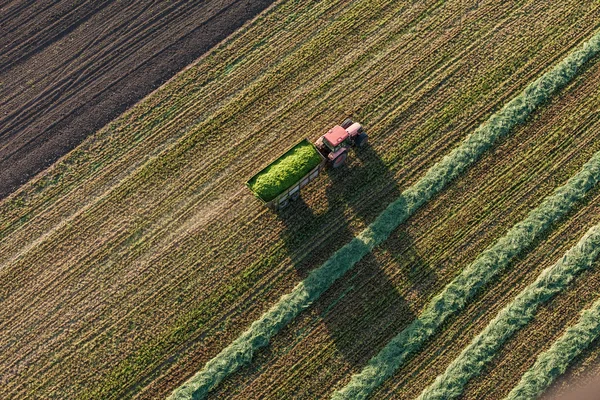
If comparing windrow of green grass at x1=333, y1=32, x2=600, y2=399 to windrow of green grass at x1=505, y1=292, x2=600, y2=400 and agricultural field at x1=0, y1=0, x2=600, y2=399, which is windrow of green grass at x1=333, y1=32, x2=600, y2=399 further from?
windrow of green grass at x1=505, y1=292, x2=600, y2=400

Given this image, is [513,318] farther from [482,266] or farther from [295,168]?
[295,168]

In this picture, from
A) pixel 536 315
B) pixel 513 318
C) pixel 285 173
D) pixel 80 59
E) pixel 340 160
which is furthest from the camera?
pixel 80 59

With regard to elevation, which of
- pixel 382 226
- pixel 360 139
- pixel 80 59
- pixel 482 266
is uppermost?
pixel 80 59

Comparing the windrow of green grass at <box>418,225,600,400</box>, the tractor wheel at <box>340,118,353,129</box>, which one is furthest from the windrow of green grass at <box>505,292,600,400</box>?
the tractor wheel at <box>340,118,353,129</box>

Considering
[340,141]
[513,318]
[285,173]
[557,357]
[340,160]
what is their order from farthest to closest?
[340,160] → [340,141] → [513,318] → [285,173] → [557,357]

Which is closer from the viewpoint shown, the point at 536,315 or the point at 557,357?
the point at 557,357

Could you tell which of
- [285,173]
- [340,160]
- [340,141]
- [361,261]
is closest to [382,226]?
[361,261]
